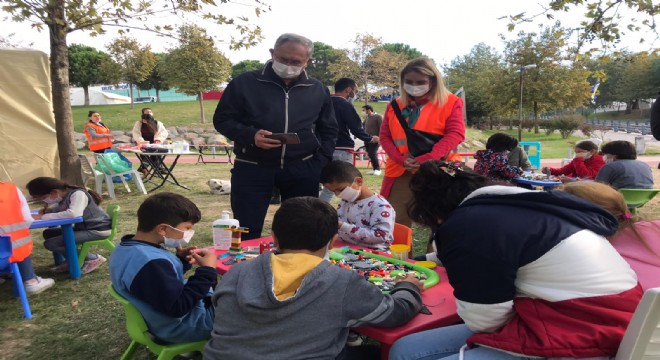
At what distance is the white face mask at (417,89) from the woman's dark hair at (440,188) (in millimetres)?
1731

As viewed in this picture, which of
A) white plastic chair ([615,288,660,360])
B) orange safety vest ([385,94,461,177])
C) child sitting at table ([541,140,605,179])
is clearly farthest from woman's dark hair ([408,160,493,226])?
child sitting at table ([541,140,605,179])

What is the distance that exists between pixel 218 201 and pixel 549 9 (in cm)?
587

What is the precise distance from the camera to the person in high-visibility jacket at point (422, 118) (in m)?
3.54

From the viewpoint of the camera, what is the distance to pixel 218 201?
8.30 m

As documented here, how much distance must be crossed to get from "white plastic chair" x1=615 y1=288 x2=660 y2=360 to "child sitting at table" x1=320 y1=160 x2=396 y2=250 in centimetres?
166

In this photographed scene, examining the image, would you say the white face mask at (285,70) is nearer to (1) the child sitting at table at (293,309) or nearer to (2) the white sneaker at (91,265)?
(1) the child sitting at table at (293,309)

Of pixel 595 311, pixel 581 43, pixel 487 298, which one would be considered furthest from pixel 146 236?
pixel 581 43

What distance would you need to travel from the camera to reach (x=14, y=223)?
11.4 ft

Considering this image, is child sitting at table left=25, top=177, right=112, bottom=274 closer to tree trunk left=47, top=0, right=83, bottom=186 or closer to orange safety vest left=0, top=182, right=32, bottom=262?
orange safety vest left=0, top=182, right=32, bottom=262

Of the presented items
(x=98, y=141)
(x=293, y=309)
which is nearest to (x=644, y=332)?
(x=293, y=309)

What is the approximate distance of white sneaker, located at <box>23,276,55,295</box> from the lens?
3986 millimetres

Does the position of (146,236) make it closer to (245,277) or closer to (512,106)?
(245,277)

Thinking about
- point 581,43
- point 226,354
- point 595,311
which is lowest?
point 226,354

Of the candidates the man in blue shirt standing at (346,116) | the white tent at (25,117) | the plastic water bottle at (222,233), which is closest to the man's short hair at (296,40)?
the plastic water bottle at (222,233)
